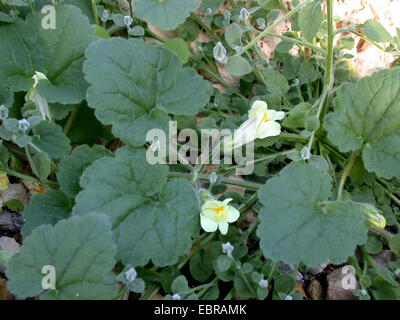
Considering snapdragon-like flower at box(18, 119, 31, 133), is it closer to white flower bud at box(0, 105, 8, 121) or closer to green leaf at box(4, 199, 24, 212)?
white flower bud at box(0, 105, 8, 121)

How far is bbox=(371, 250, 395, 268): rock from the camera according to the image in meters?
2.25

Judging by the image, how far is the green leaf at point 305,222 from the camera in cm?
161

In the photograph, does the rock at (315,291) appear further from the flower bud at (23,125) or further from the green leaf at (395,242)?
the flower bud at (23,125)

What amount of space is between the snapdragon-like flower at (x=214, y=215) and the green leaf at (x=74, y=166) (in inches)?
22.2

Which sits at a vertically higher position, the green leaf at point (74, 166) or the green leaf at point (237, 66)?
the green leaf at point (237, 66)

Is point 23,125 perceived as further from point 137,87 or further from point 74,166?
point 137,87

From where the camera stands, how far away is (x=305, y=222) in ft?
5.43

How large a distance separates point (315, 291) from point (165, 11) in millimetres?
1635

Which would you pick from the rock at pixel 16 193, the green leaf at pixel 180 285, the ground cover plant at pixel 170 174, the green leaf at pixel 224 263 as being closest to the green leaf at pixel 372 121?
the ground cover plant at pixel 170 174

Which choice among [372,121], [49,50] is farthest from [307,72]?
[49,50]

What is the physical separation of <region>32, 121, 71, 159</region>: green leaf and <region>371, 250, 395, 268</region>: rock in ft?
5.79

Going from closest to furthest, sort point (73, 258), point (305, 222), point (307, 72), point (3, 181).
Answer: point (73, 258) → point (305, 222) → point (3, 181) → point (307, 72)
